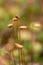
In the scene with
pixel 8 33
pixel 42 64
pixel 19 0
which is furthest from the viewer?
pixel 19 0

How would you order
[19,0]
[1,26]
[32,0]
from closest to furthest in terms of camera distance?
[1,26], [32,0], [19,0]

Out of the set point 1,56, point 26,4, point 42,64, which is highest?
point 26,4

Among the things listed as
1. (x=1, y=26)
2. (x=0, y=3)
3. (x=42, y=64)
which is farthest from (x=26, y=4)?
(x=42, y=64)

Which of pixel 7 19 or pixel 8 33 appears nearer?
pixel 8 33

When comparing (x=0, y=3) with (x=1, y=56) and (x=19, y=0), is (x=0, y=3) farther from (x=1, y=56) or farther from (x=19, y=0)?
(x=1, y=56)

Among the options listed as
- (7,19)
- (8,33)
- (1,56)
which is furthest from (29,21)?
(1,56)

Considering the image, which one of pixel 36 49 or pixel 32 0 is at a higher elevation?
pixel 32 0

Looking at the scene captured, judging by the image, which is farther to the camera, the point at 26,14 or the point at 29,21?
the point at 26,14

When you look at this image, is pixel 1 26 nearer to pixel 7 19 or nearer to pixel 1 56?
pixel 7 19

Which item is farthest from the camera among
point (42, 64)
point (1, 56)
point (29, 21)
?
point (29, 21)
